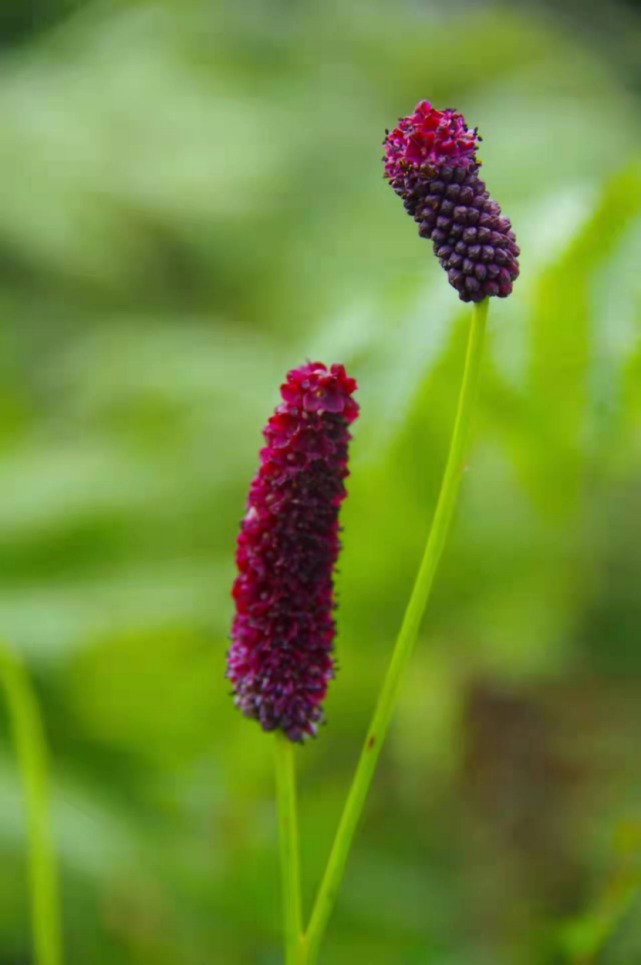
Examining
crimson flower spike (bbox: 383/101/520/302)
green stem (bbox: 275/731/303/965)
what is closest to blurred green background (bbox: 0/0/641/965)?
green stem (bbox: 275/731/303/965)

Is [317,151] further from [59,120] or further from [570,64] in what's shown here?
[570,64]

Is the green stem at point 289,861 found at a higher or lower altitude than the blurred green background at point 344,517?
lower

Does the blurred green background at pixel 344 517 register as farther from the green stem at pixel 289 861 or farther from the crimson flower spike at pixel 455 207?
the crimson flower spike at pixel 455 207

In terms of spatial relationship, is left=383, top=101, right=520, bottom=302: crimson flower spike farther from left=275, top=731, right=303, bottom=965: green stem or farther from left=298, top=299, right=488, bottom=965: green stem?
left=275, top=731, right=303, bottom=965: green stem

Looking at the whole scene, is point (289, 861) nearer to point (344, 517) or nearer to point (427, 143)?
point (427, 143)

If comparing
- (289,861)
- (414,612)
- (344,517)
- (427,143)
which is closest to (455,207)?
(427,143)

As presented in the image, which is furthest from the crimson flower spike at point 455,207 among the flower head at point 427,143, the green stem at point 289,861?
the green stem at point 289,861

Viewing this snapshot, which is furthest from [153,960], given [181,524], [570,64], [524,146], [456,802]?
[570,64]
